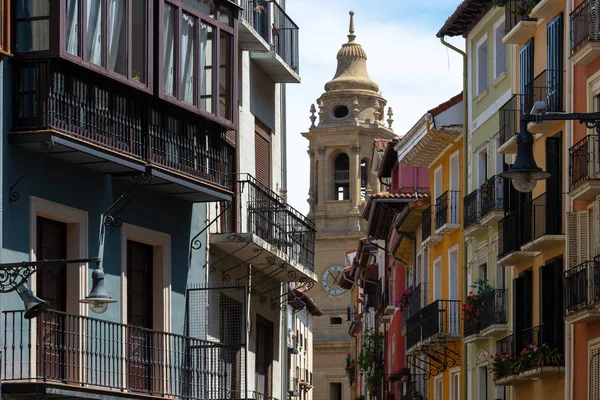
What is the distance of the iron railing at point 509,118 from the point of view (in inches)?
1318

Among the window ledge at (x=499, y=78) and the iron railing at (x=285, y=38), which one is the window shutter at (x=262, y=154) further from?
the window ledge at (x=499, y=78)

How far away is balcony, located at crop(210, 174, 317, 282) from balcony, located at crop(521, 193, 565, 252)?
4091 millimetres

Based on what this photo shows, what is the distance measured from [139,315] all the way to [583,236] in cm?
786

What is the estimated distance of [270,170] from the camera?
34312 millimetres

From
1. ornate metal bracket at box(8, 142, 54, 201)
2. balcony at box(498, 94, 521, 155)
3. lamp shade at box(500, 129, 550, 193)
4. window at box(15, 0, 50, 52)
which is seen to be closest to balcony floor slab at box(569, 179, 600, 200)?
balcony at box(498, 94, 521, 155)

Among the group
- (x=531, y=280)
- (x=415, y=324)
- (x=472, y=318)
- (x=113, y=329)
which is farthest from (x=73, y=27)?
(x=415, y=324)

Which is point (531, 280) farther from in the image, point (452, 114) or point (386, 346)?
point (386, 346)

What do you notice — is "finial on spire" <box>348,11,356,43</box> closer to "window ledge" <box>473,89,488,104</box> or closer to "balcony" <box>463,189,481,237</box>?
"window ledge" <box>473,89,488,104</box>

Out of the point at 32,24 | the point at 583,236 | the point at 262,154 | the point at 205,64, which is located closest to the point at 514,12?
the point at 262,154

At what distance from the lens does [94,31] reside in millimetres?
23562

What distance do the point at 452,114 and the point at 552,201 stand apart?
11.1m

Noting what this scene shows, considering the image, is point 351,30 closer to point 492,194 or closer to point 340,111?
point 340,111

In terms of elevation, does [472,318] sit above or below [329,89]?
below

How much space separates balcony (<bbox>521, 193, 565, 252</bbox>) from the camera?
Result: 30873 millimetres
